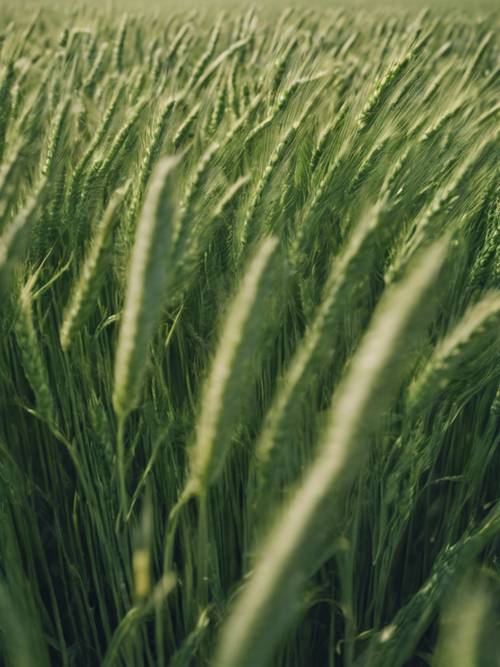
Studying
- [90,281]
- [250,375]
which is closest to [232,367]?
[250,375]

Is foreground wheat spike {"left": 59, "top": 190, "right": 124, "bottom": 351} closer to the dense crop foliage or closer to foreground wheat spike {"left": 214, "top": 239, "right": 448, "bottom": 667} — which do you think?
the dense crop foliage

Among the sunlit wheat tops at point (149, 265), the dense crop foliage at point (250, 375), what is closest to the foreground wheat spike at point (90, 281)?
the dense crop foliage at point (250, 375)

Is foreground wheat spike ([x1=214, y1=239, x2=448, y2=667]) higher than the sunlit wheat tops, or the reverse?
the sunlit wheat tops

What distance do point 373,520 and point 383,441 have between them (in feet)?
0.66

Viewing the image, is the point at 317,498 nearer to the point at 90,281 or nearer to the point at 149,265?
the point at 149,265

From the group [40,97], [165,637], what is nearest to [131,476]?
[165,637]

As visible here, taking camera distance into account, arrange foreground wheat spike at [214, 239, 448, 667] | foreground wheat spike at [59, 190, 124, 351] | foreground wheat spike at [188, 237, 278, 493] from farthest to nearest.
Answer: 1. foreground wheat spike at [59, 190, 124, 351]
2. foreground wheat spike at [188, 237, 278, 493]
3. foreground wheat spike at [214, 239, 448, 667]

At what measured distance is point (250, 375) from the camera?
0.51 meters

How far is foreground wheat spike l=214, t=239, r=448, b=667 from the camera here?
1.05 ft

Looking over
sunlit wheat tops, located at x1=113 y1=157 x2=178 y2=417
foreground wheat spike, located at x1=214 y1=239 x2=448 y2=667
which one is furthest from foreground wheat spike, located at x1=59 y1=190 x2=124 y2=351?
foreground wheat spike, located at x1=214 y1=239 x2=448 y2=667

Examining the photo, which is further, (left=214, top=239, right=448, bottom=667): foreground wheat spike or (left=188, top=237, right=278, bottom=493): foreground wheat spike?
(left=188, top=237, right=278, bottom=493): foreground wheat spike

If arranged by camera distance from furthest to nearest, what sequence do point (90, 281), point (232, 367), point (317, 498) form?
point (90, 281), point (232, 367), point (317, 498)

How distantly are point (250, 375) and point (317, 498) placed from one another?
0.20 metres

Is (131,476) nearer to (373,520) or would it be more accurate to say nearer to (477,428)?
(373,520)
